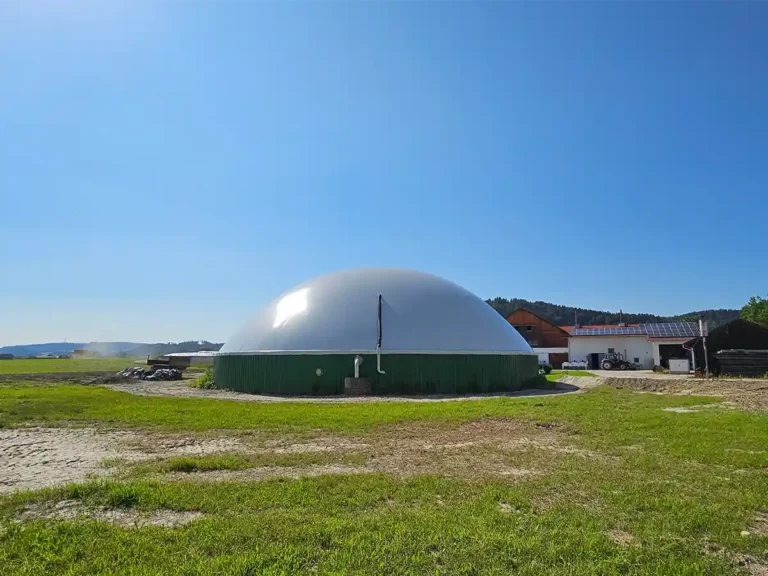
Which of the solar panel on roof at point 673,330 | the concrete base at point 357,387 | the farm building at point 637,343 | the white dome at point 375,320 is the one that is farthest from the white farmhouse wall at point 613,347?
the concrete base at point 357,387

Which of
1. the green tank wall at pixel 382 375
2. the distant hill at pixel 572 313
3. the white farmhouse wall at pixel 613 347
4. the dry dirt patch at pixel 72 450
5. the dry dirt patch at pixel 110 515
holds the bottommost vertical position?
the dry dirt patch at pixel 72 450

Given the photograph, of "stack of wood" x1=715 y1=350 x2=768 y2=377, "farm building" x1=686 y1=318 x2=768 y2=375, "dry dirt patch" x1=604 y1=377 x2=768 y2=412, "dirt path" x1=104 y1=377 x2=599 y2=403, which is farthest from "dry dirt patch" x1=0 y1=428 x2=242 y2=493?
"farm building" x1=686 y1=318 x2=768 y2=375

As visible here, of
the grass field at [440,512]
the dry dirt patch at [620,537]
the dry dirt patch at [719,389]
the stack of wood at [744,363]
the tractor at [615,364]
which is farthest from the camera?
the tractor at [615,364]

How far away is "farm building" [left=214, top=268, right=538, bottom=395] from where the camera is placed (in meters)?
23.8

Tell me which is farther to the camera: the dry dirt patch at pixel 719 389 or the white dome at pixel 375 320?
the white dome at pixel 375 320

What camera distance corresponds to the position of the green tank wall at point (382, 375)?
2370 centimetres

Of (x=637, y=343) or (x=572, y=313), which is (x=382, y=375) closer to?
(x=637, y=343)

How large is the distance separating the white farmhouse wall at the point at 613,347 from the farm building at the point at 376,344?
1094 inches

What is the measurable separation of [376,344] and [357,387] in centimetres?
216

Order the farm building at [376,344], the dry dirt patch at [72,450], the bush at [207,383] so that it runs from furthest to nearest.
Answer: the bush at [207,383] < the farm building at [376,344] < the dry dirt patch at [72,450]

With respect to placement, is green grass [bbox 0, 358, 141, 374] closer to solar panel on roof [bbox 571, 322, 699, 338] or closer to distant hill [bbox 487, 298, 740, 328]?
solar panel on roof [bbox 571, 322, 699, 338]

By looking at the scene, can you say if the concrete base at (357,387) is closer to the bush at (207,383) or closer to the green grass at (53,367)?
the bush at (207,383)

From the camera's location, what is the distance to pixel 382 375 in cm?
2372

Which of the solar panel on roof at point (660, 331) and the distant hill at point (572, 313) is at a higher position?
the distant hill at point (572, 313)
